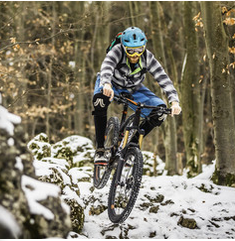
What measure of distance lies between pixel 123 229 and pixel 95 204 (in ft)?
3.20

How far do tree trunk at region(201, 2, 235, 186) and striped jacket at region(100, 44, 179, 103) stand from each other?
2.35m

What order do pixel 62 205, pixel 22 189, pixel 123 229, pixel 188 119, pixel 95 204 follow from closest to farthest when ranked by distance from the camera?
pixel 22 189 → pixel 62 205 → pixel 123 229 → pixel 95 204 → pixel 188 119

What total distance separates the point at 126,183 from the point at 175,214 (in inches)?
66.3

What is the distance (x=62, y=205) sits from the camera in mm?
2420

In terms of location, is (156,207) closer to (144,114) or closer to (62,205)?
(144,114)

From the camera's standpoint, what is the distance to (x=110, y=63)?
4586 millimetres

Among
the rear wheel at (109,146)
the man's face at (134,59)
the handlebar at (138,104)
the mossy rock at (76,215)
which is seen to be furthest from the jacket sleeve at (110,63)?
the mossy rock at (76,215)

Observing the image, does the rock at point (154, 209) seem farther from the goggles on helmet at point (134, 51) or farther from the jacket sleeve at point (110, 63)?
the goggles on helmet at point (134, 51)

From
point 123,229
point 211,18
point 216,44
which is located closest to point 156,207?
point 123,229

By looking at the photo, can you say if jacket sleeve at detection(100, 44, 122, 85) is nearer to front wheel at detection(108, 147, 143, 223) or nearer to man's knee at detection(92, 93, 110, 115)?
man's knee at detection(92, 93, 110, 115)

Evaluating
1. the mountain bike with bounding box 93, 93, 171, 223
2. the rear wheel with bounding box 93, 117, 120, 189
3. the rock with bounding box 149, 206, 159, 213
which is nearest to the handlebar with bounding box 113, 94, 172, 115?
the mountain bike with bounding box 93, 93, 171, 223

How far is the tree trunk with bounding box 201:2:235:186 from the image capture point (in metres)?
6.68

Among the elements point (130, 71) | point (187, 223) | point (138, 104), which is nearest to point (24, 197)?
point (138, 104)

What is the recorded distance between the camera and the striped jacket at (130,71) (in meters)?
4.61
